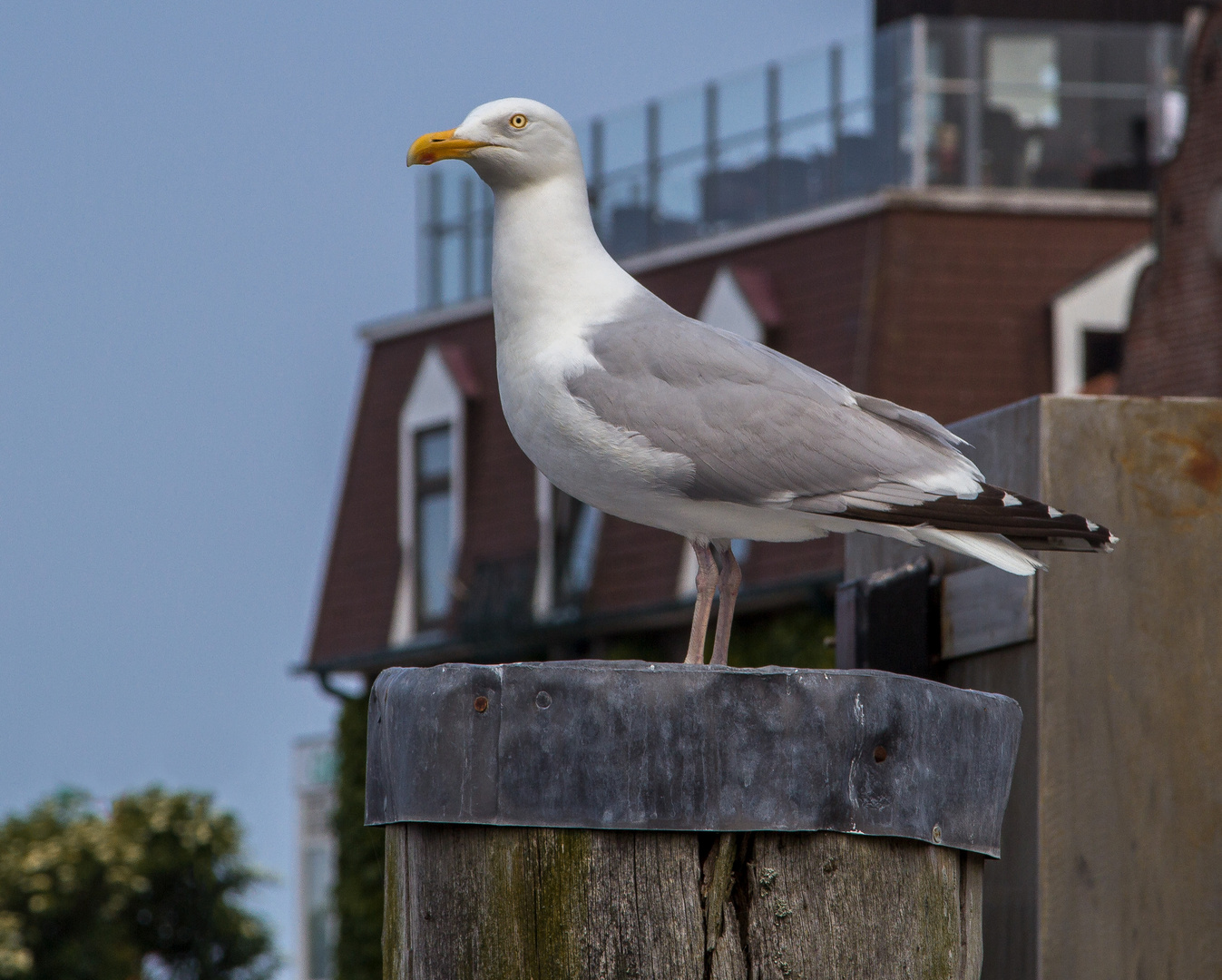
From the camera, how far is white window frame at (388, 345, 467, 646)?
86.9 ft

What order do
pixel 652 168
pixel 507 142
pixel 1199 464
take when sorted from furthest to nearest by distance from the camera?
pixel 652 168
pixel 507 142
pixel 1199 464

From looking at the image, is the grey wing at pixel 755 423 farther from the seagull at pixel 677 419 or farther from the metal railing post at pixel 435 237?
the metal railing post at pixel 435 237

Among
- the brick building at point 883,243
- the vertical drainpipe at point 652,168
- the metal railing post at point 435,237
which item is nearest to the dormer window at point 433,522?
the brick building at point 883,243

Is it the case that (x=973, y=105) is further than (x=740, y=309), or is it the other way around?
(x=740, y=309)

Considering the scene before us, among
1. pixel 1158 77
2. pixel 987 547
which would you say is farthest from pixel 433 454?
pixel 987 547

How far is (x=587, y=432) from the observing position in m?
5.59

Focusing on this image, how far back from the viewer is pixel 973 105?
72.7 feet

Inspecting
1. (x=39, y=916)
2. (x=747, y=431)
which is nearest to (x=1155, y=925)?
(x=747, y=431)

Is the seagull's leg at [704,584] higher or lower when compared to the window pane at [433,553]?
lower

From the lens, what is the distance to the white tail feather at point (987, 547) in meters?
5.12

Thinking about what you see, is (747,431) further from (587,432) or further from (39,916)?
(39,916)

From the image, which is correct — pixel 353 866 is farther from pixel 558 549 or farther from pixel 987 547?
pixel 987 547

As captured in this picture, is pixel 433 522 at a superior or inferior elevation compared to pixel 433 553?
superior

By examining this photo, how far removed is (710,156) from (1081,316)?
13.6 ft
